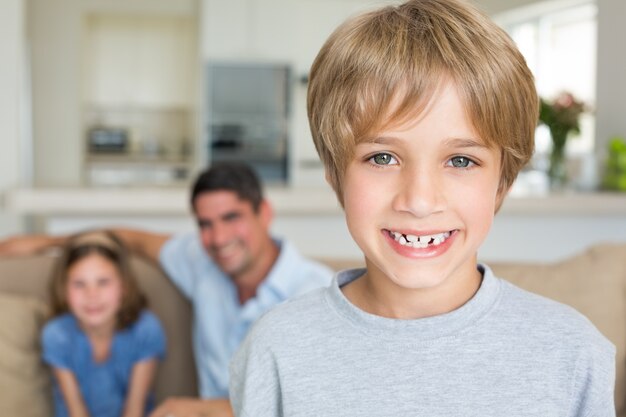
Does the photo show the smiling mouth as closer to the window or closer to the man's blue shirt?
the man's blue shirt

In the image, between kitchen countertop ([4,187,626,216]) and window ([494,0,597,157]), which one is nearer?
kitchen countertop ([4,187,626,216])

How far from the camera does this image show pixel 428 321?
83 centimetres

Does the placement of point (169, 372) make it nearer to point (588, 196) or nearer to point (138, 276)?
point (138, 276)

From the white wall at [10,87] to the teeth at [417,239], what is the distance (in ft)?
13.0

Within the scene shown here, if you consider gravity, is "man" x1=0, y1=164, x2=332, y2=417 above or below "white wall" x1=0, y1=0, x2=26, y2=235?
below

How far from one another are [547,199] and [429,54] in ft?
9.11

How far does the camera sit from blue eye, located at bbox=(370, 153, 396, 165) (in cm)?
80

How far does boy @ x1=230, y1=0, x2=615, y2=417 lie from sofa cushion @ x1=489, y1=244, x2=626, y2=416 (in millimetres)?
1240

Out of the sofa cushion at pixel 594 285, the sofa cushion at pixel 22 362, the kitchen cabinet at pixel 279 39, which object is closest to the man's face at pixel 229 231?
the sofa cushion at pixel 22 362

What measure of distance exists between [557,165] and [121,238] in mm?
2237

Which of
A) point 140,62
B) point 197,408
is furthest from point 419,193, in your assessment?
point 140,62

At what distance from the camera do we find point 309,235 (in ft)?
11.8

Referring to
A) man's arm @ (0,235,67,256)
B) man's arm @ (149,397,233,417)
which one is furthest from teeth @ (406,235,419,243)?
man's arm @ (0,235,67,256)

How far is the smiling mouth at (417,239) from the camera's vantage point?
806 millimetres
